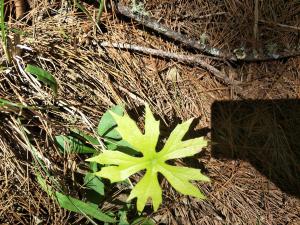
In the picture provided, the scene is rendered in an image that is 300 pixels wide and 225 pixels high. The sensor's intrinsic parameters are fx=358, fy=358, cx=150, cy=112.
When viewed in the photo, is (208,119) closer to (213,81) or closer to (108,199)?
(213,81)

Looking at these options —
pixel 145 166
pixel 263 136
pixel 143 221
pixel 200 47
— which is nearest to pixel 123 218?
pixel 143 221

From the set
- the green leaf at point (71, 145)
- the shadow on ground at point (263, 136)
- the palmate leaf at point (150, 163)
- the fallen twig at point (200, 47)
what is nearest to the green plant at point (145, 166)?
the palmate leaf at point (150, 163)

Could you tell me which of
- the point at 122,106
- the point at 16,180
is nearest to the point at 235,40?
the point at 122,106

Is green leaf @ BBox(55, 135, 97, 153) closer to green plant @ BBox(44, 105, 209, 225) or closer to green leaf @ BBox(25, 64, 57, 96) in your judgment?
green plant @ BBox(44, 105, 209, 225)

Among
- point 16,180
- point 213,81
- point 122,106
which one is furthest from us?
point 213,81

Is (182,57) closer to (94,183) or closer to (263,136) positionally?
(263,136)

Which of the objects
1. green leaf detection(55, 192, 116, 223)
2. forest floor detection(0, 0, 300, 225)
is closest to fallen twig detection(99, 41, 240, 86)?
forest floor detection(0, 0, 300, 225)
